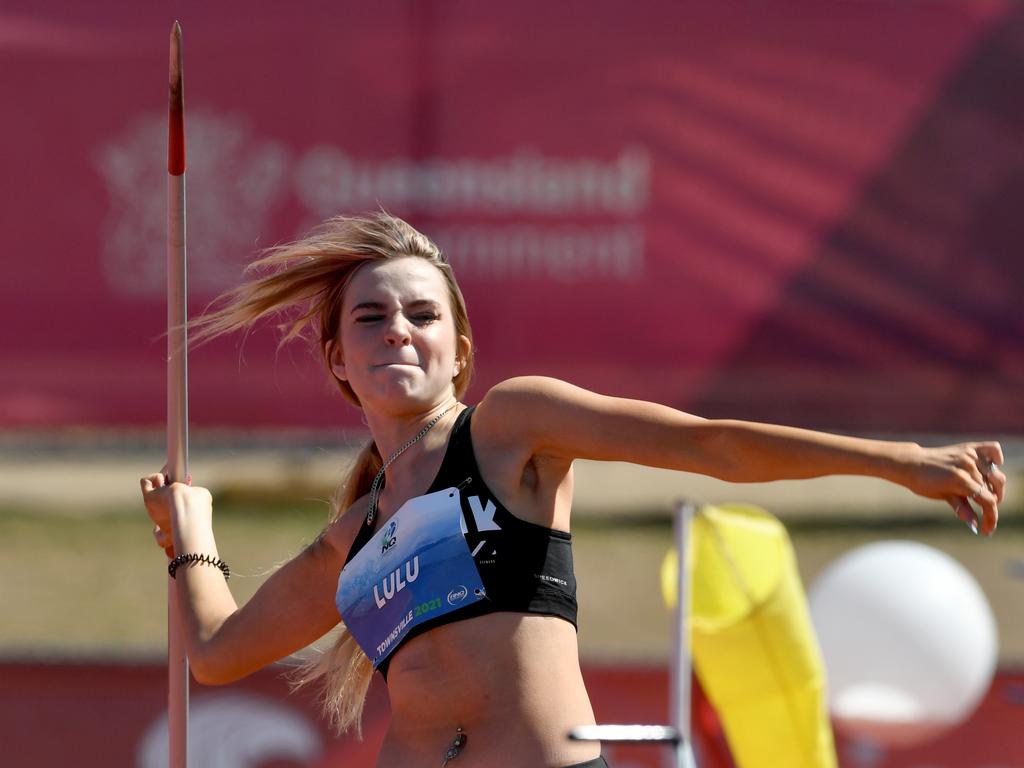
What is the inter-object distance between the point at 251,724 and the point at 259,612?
1.99m

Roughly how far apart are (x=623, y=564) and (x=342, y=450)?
9.18ft

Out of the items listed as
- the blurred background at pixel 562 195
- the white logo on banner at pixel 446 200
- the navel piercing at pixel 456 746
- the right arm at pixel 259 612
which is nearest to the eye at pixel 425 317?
the right arm at pixel 259 612

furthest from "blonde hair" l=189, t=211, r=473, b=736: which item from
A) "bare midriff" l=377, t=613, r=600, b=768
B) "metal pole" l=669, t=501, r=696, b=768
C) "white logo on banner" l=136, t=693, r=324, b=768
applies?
"white logo on banner" l=136, t=693, r=324, b=768

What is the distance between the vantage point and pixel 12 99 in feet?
17.1

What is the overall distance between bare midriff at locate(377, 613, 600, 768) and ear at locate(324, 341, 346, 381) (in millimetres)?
534

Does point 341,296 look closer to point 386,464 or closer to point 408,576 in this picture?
point 386,464

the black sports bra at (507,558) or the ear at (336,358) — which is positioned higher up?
the ear at (336,358)

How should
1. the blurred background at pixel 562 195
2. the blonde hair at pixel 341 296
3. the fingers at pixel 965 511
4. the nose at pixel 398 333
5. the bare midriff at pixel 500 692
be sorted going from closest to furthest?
the fingers at pixel 965 511 < the bare midriff at pixel 500 692 < the nose at pixel 398 333 < the blonde hair at pixel 341 296 < the blurred background at pixel 562 195

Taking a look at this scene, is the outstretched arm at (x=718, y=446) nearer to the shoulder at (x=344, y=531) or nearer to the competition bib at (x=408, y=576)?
the competition bib at (x=408, y=576)

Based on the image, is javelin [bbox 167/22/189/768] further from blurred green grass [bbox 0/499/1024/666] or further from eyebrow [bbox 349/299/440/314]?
blurred green grass [bbox 0/499/1024/666]

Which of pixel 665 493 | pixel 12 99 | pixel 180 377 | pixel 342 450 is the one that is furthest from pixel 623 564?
pixel 180 377

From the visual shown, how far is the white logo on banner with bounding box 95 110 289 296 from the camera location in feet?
17.3

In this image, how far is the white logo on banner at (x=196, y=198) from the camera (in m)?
5.27

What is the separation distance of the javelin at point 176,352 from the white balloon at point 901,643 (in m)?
2.21
